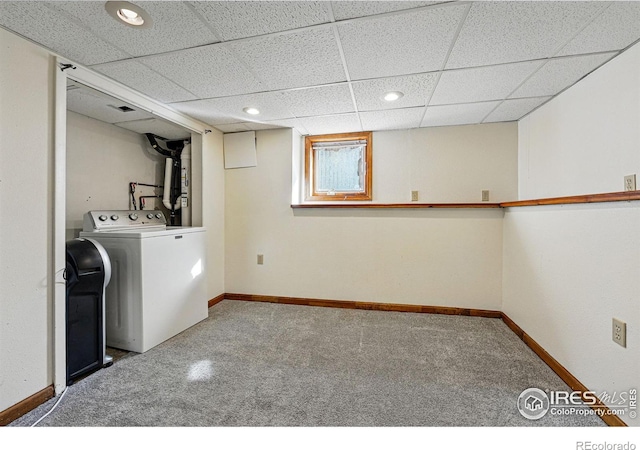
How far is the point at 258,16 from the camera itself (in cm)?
128

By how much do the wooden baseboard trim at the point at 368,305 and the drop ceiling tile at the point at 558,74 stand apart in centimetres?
199

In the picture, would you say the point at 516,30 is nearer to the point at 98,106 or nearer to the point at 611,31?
the point at 611,31

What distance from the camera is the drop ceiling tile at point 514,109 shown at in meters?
2.21

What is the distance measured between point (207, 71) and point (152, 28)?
1.42ft

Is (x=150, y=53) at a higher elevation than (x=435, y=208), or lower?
higher

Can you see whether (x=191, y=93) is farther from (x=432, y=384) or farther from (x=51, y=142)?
(x=432, y=384)

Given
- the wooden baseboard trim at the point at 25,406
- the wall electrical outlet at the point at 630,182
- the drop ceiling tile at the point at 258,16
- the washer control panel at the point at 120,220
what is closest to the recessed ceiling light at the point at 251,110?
the drop ceiling tile at the point at 258,16

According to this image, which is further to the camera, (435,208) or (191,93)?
(435,208)

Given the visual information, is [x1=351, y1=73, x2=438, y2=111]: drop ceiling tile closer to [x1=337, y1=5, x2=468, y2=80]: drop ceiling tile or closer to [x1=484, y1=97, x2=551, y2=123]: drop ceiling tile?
[x1=337, y1=5, x2=468, y2=80]: drop ceiling tile

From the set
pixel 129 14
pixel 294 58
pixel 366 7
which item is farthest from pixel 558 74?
pixel 129 14

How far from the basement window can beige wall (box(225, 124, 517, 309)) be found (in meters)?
0.15

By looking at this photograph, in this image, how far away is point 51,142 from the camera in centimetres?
151
